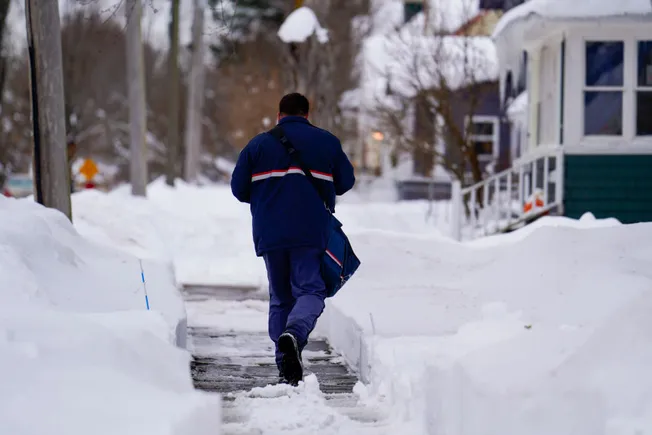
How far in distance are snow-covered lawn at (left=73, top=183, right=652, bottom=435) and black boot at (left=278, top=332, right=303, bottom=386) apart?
1.40 ft

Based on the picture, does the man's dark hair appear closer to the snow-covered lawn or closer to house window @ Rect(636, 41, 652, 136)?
the snow-covered lawn

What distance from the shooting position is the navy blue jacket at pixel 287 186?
6.46 metres

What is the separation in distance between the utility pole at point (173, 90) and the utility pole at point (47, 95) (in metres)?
21.2

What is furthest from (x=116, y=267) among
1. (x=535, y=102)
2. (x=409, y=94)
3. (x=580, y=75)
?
(x=409, y=94)

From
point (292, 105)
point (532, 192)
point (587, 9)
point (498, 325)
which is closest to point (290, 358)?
point (498, 325)

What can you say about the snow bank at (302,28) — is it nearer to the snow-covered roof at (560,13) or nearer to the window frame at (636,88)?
the snow-covered roof at (560,13)

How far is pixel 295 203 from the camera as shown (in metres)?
6.46

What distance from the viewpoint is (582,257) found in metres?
8.09

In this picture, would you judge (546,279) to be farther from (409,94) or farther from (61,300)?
(409,94)

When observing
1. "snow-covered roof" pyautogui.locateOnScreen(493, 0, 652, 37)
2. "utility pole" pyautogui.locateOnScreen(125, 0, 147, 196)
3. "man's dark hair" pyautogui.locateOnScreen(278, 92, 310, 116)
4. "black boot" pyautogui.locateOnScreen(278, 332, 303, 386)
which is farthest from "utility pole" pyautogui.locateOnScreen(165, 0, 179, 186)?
"black boot" pyautogui.locateOnScreen(278, 332, 303, 386)

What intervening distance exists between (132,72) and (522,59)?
29.7ft

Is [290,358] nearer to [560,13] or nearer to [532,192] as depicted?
[560,13]

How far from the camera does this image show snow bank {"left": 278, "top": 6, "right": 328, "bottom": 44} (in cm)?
1744

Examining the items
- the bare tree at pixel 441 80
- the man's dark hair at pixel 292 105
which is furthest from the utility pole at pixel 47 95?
the bare tree at pixel 441 80
